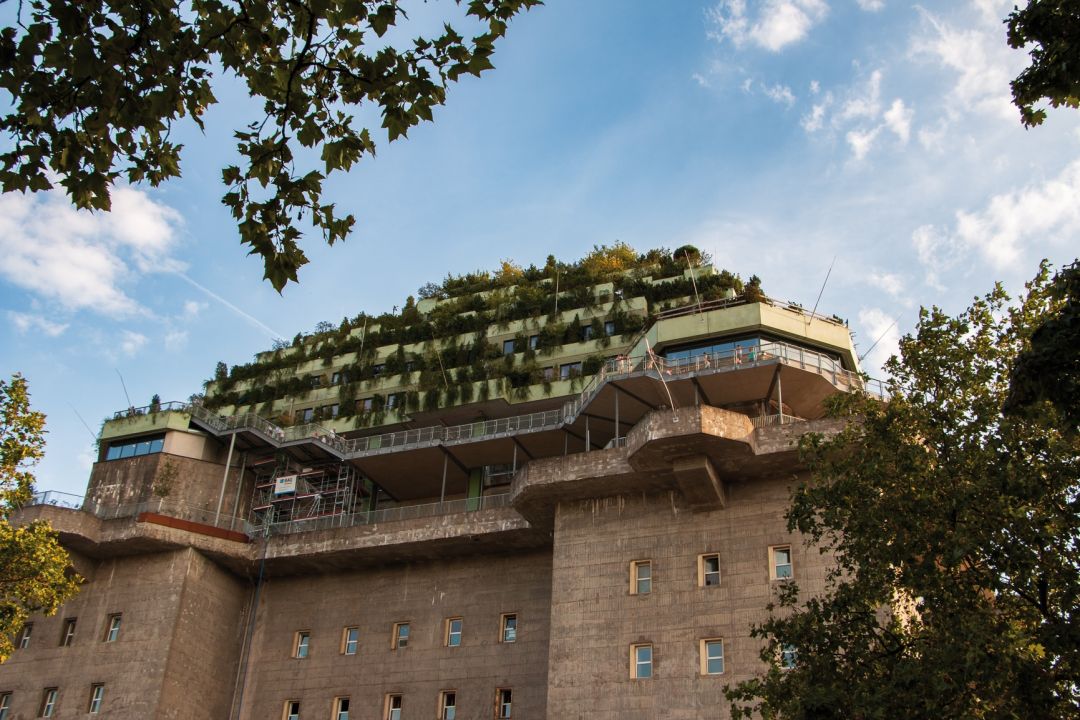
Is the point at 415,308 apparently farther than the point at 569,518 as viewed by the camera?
Yes

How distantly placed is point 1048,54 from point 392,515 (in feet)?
118

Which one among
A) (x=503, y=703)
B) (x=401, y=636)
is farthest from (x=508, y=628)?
(x=401, y=636)

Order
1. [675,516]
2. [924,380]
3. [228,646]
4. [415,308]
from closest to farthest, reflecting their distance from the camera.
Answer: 1. [924,380]
2. [675,516]
3. [228,646]
4. [415,308]

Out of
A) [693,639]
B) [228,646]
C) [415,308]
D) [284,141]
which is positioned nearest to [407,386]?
[415,308]

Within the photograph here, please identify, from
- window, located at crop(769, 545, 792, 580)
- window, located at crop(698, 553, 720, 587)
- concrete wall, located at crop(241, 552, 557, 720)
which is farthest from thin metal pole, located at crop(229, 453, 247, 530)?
window, located at crop(769, 545, 792, 580)

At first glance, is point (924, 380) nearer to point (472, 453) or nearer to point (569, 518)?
point (569, 518)

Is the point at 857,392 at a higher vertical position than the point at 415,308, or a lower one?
lower

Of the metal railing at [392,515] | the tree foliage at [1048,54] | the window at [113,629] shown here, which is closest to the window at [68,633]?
the window at [113,629]

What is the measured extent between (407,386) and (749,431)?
23158mm

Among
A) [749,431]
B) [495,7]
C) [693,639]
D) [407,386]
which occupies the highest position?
[407,386]

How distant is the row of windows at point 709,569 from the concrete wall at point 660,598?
174 mm

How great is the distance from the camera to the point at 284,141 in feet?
41.7

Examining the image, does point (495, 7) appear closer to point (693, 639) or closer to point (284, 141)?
point (284, 141)

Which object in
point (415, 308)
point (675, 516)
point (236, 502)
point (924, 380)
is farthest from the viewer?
point (415, 308)
